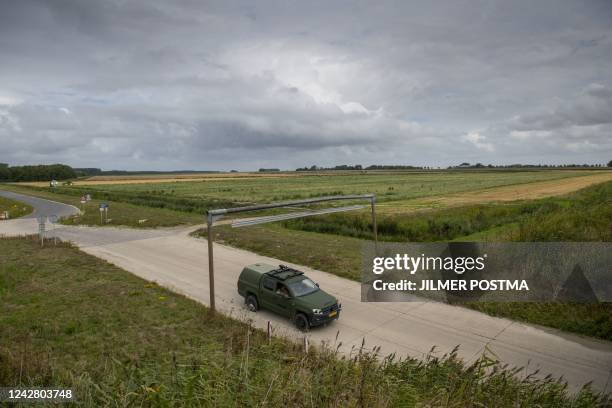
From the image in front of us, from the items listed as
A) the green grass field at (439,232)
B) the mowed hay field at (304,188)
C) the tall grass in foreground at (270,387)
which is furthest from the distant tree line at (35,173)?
the tall grass in foreground at (270,387)

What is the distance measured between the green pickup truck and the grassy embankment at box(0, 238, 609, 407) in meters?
1.54

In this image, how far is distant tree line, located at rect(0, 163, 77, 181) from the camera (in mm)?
148250

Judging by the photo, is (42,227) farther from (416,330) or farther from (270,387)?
(270,387)

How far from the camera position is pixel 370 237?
30594 mm

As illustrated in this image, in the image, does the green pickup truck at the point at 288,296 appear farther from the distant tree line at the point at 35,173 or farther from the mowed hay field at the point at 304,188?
the distant tree line at the point at 35,173

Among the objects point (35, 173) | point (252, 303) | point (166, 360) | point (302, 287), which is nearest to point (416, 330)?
point (302, 287)

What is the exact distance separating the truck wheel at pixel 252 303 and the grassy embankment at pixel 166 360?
4.79 feet

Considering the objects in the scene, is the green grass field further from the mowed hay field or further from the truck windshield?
the mowed hay field

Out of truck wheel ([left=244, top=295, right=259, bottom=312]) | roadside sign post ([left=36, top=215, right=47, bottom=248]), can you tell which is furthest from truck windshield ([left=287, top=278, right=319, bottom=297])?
roadside sign post ([left=36, top=215, right=47, bottom=248])

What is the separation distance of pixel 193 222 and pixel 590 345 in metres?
31.0

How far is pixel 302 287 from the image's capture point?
13.5 meters

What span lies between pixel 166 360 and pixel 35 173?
184m

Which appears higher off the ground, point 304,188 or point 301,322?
point 304,188

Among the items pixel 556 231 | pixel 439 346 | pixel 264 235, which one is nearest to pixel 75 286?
pixel 264 235
